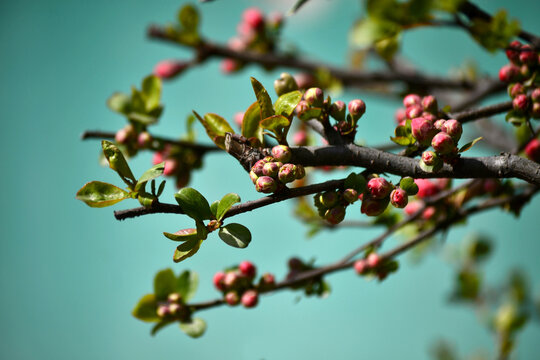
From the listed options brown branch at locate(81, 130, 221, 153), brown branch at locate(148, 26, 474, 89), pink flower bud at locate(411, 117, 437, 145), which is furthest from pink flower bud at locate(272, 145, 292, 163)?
brown branch at locate(148, 26, 474, 89)

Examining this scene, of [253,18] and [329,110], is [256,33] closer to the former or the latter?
[253,18]

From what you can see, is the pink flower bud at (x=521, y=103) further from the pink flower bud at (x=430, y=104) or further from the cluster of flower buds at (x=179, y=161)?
the cluster of flower buds at (x=179, y=161)

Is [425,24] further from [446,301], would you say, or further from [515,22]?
[446,301]

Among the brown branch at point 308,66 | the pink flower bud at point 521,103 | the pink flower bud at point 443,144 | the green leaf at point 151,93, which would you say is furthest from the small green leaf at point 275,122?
the brown branch at point 308,66

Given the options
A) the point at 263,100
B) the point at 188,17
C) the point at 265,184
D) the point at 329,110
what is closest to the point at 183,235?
the point at 265,184

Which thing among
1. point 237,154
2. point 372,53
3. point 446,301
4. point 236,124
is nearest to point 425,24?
point 236,124

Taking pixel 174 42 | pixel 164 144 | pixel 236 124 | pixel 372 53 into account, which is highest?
pixel 372 53
